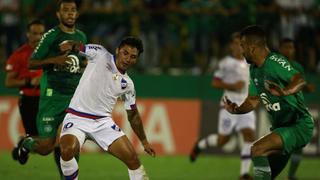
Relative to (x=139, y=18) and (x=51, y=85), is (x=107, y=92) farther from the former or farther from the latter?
(x=139, y=18)

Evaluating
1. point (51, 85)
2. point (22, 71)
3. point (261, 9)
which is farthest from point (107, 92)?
point (261, 9)

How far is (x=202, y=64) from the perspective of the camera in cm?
1881

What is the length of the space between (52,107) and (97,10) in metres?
7.85

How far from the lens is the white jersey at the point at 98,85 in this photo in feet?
33.2

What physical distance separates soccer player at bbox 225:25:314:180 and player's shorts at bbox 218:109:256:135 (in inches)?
176

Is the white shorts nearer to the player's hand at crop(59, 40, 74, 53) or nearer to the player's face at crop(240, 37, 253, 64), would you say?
the player's hand at crop(59, 40, 74, 53)

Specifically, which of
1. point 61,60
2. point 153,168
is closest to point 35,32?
point 61,60

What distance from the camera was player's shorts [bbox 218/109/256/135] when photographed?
48.2 ft

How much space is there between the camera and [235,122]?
14875mm

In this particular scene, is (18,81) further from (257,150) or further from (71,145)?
(257,150)

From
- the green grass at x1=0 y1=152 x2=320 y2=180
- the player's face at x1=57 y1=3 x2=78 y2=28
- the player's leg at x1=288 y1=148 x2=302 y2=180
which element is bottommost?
the green grass at x1=0 y1=152 x2=320 y2=180

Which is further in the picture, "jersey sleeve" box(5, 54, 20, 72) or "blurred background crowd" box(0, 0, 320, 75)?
"blurred background crowd" box(0, 0, 320, 75)

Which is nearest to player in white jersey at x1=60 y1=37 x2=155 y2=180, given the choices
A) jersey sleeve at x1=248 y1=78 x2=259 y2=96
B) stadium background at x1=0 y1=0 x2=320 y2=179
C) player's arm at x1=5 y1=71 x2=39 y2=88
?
jersey sleeve at x1=248 y1=78 x2=259 y2=96

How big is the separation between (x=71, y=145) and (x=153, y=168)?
5.80m
